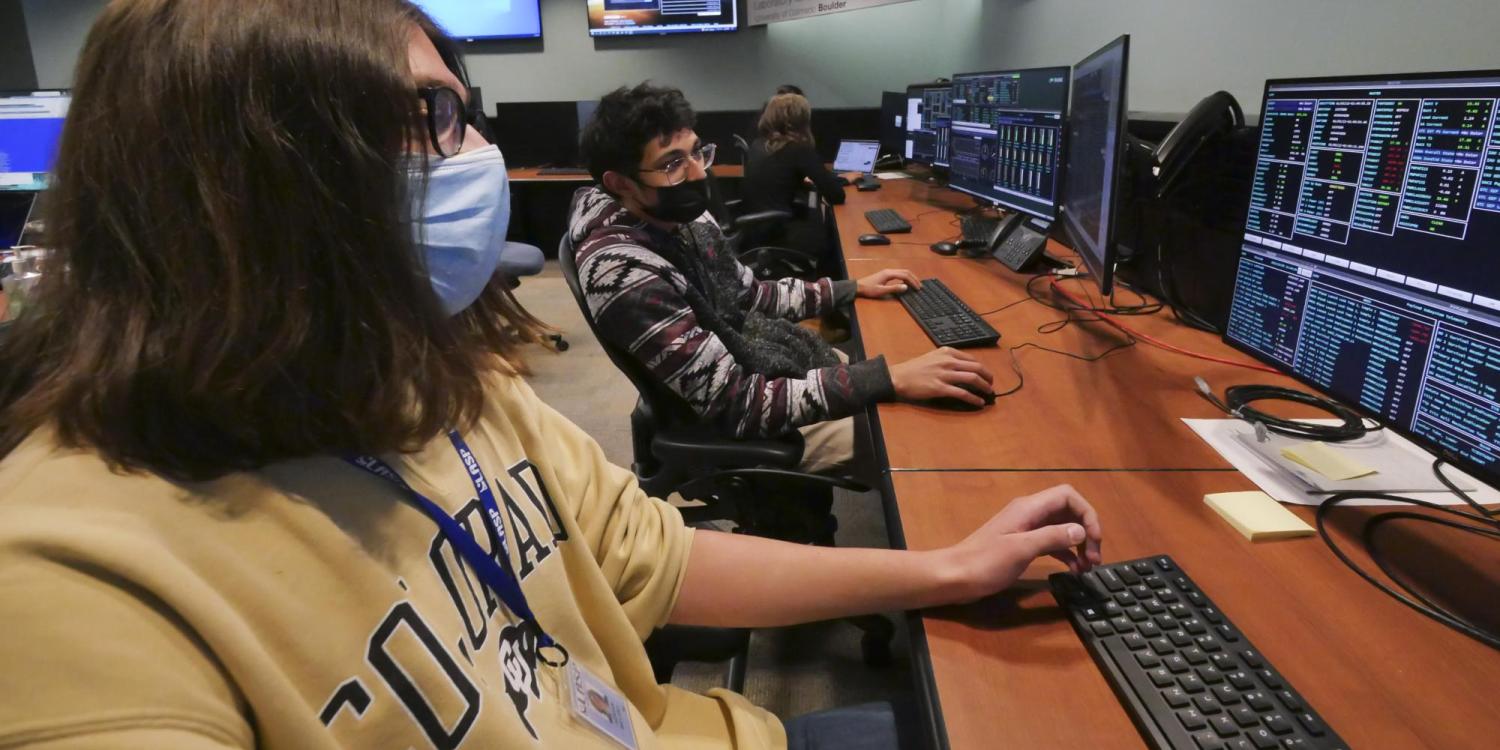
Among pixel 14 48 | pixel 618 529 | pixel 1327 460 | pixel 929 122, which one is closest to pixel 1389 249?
pixel 1327 460

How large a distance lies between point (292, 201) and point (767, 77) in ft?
19.2

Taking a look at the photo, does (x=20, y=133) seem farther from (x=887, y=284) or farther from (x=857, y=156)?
(x=857, y=156)

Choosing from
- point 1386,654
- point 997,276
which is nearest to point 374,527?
point 1386,654

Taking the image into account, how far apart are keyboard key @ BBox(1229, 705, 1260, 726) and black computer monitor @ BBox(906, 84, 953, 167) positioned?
114 inches

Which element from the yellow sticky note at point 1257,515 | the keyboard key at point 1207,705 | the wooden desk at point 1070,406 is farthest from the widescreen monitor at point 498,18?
the keyboard key at point 1207,705

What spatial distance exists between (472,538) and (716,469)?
0.83 m

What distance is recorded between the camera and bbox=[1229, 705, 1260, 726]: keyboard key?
59 centimetres

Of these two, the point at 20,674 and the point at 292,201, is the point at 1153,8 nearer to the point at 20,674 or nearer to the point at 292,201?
A: the point at 292,201

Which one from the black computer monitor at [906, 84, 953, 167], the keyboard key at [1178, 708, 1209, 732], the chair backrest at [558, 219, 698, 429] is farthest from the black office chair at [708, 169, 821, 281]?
the keyboard key at [1178, 708, 1209, 732]

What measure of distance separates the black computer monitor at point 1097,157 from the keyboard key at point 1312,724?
960 mm

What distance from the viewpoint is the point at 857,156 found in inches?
205

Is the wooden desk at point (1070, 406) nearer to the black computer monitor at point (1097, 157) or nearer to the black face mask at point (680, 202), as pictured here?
the black computer monitor at point (1097, 157)

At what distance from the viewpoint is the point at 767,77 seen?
5.93 m

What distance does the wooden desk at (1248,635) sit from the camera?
61 centimetres
